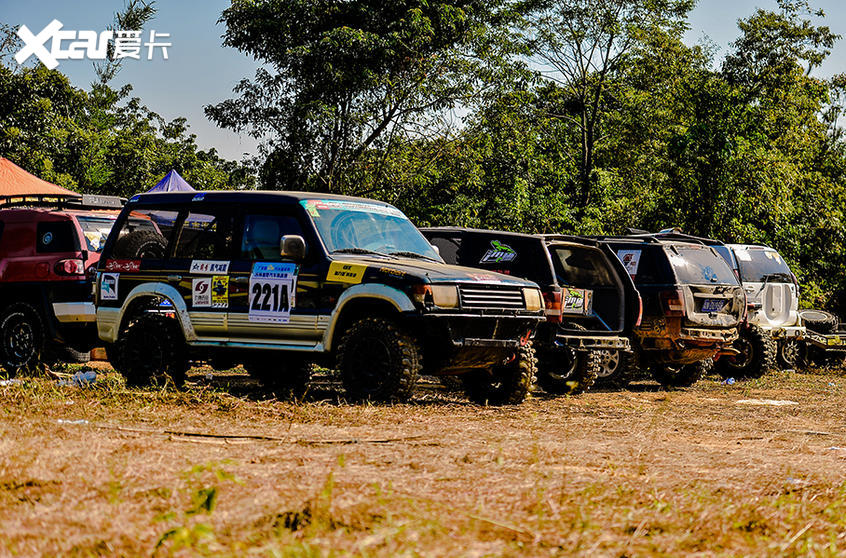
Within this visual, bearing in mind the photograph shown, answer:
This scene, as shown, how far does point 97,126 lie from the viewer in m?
45.0

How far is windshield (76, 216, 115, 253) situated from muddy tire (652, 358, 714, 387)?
742 centimetres

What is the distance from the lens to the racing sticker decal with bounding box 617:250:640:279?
45.3ft

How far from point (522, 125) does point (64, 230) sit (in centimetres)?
1777

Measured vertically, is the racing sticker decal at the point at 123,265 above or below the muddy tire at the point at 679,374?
above

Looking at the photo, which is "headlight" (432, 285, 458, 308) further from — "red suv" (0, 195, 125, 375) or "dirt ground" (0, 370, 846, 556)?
"red suv" (0, 195, 125, 375)

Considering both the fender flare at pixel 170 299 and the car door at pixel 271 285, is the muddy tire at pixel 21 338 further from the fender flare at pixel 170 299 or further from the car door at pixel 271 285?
the car door at pixel 271 285

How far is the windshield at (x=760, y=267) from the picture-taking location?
55.9 feet

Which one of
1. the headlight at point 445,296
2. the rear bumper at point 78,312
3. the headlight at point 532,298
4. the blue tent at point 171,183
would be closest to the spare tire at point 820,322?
the headlight at point 532,298

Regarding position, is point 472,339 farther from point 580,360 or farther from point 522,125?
point 522,125

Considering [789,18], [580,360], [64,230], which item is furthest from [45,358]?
[789,18]

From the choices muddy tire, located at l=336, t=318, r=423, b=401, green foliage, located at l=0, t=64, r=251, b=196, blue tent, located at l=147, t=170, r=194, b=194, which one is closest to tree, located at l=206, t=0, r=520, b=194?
blue tent, located at l=147, t=170, r=194, b=194

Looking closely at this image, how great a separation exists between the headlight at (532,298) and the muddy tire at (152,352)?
3462 millimetres

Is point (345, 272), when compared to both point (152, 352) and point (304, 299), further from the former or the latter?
point (152, 352)

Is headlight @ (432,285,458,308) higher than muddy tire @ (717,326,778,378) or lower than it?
higher
